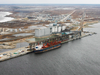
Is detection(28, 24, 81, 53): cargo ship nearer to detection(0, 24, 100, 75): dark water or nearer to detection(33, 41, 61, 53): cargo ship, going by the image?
detection(33, 41, 61, 53): cargo ship

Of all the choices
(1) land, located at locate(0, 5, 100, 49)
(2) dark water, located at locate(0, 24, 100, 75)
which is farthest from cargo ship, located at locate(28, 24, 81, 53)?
(1) land, located at locate(0, 5, 100, 49)

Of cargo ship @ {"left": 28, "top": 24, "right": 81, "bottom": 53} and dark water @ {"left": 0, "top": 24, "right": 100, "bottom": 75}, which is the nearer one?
dark water @ {"left": 0, "top": 24, "right": 100, "bottom": 75}

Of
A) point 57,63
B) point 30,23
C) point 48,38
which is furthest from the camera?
point 30,23

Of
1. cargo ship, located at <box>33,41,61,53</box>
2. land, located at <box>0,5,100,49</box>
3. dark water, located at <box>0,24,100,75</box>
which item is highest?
land, located at <box>0,5,100,49</box>

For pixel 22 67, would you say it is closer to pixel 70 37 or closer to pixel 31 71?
pixel 31 71

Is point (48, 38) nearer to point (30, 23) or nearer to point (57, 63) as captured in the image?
point (57, 63)

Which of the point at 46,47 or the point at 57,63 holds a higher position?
the point at 46,47

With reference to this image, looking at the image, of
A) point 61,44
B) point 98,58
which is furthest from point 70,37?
point 98,58

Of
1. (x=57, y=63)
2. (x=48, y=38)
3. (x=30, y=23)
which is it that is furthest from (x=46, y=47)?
(x=30, y=23)

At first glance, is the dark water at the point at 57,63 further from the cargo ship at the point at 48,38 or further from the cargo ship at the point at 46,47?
the cargo ship at the point at 48,38
